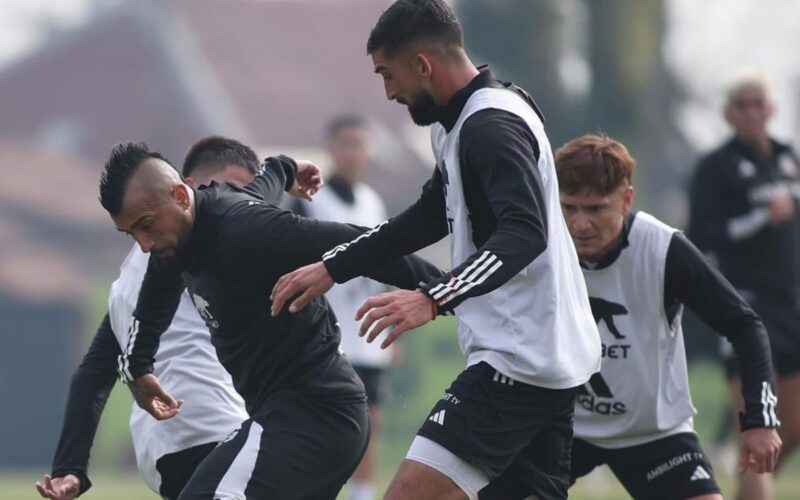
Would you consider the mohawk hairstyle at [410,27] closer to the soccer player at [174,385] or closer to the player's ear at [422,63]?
the player's ear at [422,63]

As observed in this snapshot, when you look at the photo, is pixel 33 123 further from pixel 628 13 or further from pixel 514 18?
pixel 628 13

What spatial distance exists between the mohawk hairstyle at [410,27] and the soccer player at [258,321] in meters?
0.56

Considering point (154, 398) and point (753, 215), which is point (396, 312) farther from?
point (753, 215)

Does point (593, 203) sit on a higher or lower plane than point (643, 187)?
lower

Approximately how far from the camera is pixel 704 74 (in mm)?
27641

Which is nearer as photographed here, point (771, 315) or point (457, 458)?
point (457, 458)

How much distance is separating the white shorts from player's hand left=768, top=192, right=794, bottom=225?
3991 millimetres

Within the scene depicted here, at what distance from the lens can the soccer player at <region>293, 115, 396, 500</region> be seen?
987 centimetres

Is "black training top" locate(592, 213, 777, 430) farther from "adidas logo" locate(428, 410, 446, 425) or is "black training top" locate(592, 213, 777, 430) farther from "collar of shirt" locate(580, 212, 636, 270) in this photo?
"adidas logo" locate(428, 410, 446, 425)

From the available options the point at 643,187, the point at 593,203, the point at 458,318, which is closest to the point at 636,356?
the point at 593,203

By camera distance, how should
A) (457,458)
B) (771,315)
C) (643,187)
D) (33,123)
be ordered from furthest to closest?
1. (33,123)
2. (643,187)
3. (771,315)
4. (457,458)

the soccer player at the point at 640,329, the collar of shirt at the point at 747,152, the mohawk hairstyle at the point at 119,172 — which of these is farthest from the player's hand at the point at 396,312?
the collar of shirt at the point at 747,152

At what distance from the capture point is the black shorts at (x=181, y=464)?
17.5 ft

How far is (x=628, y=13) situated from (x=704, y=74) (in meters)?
1.75
